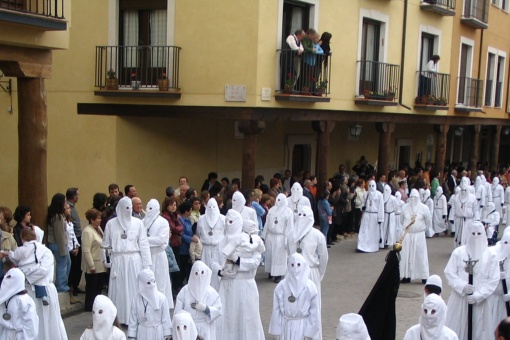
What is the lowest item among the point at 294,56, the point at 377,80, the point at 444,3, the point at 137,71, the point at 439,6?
the point at 137,71

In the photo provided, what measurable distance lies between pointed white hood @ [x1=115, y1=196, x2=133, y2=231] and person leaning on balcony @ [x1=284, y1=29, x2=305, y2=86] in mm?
7093

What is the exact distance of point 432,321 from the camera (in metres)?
6.86

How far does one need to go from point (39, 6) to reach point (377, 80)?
11231mm

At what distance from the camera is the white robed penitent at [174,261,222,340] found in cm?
781

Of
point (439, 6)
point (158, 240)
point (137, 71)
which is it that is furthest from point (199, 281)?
point (439, 6)

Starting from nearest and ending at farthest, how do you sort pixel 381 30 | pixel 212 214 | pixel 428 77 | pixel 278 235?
pixel 212 214
pixel 278 235
pixel 381 30
pixel 428 77

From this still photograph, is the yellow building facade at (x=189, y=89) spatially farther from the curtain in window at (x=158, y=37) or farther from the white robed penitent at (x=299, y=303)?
the white robed penitent at (x=299, y=303)

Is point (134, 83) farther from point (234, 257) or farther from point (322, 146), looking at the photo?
point (234, 257)

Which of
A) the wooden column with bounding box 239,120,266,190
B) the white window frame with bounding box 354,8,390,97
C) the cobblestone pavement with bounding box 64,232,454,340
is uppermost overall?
the white window frame with bounding box 354,8,390,97

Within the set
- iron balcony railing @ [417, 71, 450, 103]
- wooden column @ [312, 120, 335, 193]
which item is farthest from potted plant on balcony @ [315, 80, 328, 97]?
iron balcony railing @ [417, 71, 450, 103]

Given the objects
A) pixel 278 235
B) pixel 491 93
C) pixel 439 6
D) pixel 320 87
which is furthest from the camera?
pixel 491 93

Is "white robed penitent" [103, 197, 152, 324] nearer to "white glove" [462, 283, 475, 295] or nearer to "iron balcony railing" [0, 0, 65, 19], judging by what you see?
"iron balcony railing" [0, 0, 65, 19]

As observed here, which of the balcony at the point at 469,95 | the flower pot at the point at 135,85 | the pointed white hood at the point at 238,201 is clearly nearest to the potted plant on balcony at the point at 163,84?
the flower pot at the point at 135,85

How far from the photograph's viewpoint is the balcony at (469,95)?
84.5ft
